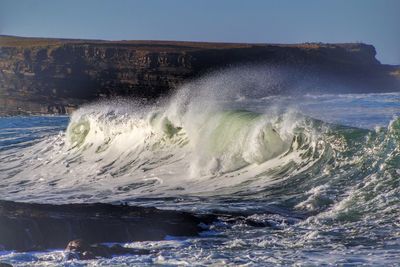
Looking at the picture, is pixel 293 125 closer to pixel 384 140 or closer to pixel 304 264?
pixel 384 140

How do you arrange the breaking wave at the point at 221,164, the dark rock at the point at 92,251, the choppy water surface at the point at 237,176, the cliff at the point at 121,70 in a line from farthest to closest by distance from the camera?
the cliff at the point at 121,70 → the breaking wave at the point at 221,164 → the choppy water surface at the point at 237,176 → the dark rock at the point at 92,251

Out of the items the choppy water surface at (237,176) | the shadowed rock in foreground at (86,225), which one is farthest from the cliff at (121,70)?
the shadowed rock in foreground at (86,225)

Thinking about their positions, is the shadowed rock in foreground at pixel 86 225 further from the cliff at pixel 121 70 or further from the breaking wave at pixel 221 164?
the cliff at pixel 121 70

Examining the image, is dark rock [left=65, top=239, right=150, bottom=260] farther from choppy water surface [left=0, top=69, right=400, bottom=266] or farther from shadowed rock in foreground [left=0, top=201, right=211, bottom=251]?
shadowed rock in foreground [left=0, top=201, right=211, bottom=251]

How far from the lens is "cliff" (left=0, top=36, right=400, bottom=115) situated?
72500mm

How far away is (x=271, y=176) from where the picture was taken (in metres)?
14.4

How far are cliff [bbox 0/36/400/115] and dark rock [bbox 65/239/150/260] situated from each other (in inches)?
2318

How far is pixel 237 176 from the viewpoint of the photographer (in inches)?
591

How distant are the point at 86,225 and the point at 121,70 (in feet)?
223

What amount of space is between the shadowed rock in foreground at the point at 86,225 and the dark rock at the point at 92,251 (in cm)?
32

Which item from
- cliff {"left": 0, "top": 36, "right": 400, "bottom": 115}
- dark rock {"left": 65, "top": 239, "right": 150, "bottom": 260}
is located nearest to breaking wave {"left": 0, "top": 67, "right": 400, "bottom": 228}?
dark rock {"left": 65, "top": 239, "right": 150, "bottom": 260}

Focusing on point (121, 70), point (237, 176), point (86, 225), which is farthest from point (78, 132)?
point (121, 70)

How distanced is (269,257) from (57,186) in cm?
979

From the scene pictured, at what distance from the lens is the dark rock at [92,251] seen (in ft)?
27.9
